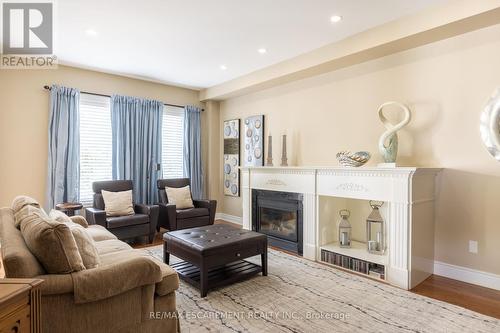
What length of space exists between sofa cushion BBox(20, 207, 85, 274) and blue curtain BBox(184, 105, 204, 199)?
4.30 meters

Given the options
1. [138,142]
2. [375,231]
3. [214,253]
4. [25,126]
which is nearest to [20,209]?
[214,253]

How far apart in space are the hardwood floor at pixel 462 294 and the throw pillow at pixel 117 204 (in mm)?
1508

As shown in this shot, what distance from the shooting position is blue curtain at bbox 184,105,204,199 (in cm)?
605

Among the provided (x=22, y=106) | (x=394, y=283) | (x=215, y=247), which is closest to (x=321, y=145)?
(x=394, y=283)

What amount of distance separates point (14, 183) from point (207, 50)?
3.44m

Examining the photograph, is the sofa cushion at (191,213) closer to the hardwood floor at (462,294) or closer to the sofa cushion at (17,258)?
the hardwood floor at (462,294)

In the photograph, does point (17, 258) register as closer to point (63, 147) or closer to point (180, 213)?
point (180, 213)

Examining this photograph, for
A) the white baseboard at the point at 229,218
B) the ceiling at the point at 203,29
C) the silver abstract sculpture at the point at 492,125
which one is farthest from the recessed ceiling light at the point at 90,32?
the silver abstract sculpture at the point at 492,125

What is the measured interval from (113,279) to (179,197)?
348 centimetres

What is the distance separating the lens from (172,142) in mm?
5922

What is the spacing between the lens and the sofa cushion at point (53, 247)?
167cm

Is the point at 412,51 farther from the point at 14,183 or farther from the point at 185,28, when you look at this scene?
the point at 14,183

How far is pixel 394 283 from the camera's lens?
9.93ft

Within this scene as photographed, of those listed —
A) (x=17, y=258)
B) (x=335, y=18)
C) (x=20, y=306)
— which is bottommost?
(x=20, y=306)
